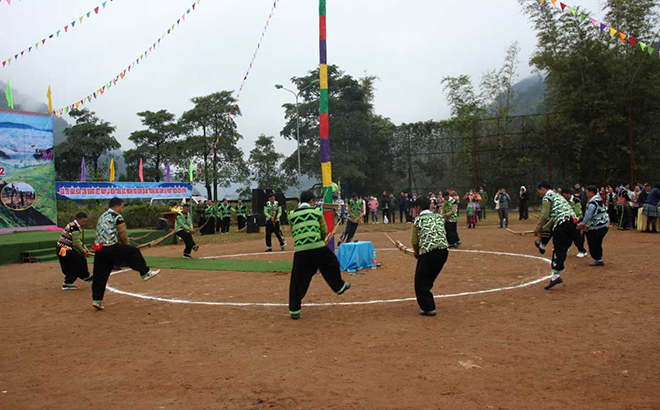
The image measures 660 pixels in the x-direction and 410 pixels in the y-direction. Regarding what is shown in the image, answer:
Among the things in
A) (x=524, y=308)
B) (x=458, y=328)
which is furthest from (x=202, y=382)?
(x=524, y=308)

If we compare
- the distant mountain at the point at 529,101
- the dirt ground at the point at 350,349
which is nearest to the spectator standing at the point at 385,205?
the distant mountain at the point at 529,101

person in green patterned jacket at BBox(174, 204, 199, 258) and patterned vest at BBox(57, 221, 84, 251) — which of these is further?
person in green patterned jacket at BBox(174, 204, 199, 258)

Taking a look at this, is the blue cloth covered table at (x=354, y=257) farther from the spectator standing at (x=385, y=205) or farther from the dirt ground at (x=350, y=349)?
the spectator standing at (x=385, y=205)

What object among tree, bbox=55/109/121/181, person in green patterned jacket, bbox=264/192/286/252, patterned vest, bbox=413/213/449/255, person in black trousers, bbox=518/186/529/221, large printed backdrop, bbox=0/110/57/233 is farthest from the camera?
tree, bbox=55/109/121/181

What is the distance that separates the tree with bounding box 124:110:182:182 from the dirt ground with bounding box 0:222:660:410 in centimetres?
3873

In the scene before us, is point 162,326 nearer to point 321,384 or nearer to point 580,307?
point 321,384

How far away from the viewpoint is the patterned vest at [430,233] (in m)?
7.05

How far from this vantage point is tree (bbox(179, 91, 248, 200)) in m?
41.9

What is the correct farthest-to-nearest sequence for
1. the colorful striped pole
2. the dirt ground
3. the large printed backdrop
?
1. the large printed backdrop
2. the colorful striped pole
3. the dirt ground

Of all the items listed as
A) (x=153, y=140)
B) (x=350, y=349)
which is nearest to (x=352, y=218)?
(x=350, y=349)

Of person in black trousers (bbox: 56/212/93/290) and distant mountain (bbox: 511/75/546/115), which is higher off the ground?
distant mountain (bbox: 511/75/546/115)

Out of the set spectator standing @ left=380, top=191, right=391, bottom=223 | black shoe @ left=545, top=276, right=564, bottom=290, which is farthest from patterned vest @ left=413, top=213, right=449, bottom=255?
spectator standing @ left=380, top=191, right=391, bottom=223

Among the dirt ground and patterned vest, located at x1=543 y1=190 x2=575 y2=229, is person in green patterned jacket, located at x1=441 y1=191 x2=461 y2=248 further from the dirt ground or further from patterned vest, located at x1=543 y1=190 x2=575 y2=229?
patterned vest, located at x1=543 y1=190 x2=575 y2=229

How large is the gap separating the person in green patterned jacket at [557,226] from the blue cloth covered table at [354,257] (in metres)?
3.96
